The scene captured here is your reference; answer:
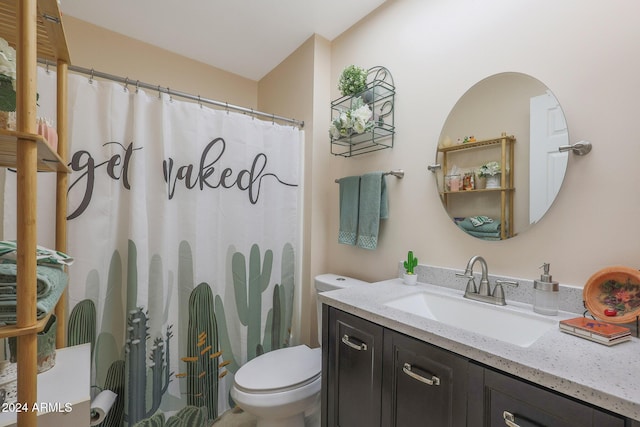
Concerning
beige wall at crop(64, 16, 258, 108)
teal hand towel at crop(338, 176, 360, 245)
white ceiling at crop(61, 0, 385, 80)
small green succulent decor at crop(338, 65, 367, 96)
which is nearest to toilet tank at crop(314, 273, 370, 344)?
teal hand towel at crop(338, 176, 360, 245)

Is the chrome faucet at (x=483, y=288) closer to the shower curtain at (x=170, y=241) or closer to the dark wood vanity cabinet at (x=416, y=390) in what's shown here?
the dark wood vanity cabinet at (x=416, y=390)

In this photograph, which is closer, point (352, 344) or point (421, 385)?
point (421, 385)

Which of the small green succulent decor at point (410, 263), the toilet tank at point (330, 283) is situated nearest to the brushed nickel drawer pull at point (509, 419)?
the small green succulent decor at point (410, 263)

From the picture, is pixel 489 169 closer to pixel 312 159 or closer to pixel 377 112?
pixel 377 112

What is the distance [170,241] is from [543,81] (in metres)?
1.82

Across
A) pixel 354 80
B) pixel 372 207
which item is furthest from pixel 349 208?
pixel 354 80

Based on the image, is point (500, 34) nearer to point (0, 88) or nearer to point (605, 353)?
point (605, 353)

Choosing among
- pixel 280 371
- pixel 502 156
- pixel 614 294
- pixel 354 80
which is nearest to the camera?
pixel 614 294

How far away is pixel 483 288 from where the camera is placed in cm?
116

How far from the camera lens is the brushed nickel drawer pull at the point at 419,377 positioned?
0.83 metres

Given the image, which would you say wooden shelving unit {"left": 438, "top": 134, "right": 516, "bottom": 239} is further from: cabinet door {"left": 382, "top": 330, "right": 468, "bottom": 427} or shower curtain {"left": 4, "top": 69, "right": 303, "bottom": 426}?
shower curtain {"left": 4, "top": 69, "right": 303, "bottom": 426}

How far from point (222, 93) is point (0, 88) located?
197 centimetres

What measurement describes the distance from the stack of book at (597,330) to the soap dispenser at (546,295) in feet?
0.36

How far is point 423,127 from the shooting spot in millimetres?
1473
